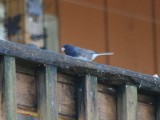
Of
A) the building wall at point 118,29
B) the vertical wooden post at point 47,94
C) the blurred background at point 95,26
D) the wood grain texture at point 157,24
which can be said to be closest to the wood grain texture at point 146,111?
the vertical wooden post at point 47,94

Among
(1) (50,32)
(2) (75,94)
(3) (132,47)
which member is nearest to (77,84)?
(2) (75,94)

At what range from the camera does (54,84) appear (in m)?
3.12

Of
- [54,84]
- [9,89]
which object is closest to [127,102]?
[54,84]

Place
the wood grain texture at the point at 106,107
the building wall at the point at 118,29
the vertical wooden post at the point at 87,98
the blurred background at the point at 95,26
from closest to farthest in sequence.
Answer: the vertical wooden post at the point at 87,98 < the wood grain texture at the point at 106,107 < the blurred background at the point at 95,26 < the building wall at the point at 118,29

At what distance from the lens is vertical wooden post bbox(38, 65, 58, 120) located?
121 inches

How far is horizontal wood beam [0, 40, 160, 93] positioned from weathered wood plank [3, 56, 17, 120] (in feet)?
0.12

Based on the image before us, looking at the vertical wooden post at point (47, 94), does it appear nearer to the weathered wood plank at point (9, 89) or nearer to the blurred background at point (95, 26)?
the weathered wood plank at point (9, 89)

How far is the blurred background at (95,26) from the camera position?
680 cm

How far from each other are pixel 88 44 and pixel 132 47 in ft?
1.67

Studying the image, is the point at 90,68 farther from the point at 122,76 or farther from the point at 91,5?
the point at 91,5

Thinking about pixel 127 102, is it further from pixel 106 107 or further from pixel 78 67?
pixel 78 67

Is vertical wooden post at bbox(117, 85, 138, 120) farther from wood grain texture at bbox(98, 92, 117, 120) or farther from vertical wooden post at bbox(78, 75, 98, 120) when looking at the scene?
vertical wooden post at bbox(78, 75, 98, 120)

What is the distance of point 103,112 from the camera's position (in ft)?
11.0

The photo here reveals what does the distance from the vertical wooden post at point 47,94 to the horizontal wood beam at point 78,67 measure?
0.13 feet
